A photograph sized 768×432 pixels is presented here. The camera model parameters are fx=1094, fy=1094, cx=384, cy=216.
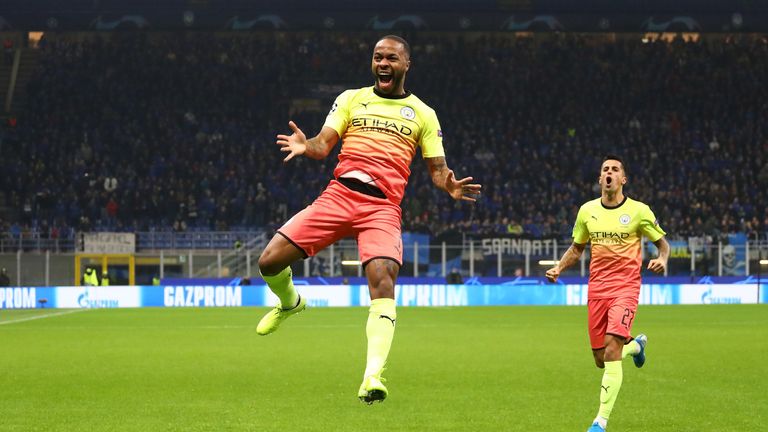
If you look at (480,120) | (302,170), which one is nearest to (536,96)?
(480,120)

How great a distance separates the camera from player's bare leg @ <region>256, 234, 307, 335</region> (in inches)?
301

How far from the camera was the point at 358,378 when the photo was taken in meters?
15.0

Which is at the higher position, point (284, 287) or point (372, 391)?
point (284, 287)

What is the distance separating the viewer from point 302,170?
43938 millimetres

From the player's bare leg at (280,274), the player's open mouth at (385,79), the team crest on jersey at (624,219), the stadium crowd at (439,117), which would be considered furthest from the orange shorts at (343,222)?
the stadium crowd at (439,117)

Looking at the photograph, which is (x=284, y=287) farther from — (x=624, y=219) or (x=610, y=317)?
(x=624, y=219)

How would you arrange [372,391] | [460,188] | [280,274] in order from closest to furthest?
[372,391]
[460,188]
[280,274]

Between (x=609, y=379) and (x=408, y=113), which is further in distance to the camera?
(x=609, y=379)

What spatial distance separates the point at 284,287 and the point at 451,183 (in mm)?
1473

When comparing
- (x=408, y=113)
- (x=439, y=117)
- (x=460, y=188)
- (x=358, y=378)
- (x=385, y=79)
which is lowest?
(x=358, y=378)

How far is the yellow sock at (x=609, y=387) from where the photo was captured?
982cm

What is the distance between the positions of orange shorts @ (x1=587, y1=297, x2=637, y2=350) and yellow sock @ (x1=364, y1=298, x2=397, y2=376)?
12.9 feet

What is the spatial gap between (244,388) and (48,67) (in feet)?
125

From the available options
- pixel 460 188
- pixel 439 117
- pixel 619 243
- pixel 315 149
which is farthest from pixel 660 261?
pixel 439 117
